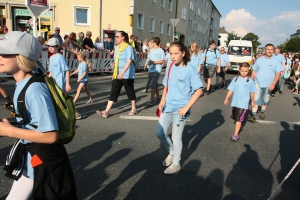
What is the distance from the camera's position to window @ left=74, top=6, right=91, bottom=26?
20806mm

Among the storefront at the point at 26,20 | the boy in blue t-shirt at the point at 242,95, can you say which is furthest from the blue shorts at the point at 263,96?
the storefront at the point at 26,20

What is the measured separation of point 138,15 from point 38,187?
23.1 m

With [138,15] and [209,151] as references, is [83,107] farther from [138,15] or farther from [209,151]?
[138,15]

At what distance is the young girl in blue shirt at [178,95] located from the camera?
10.3ft

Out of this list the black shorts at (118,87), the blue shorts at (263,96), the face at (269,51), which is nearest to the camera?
the black shorts at (118,87)

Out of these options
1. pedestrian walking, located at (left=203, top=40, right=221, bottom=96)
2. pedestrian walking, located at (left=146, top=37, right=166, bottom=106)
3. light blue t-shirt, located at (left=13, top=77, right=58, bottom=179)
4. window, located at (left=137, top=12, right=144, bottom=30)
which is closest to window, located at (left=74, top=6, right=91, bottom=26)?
window, located at (left=137, top=12, right=144, bottom=30)

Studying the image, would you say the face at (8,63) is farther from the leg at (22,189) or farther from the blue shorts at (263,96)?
the blue shorts at (263,96)

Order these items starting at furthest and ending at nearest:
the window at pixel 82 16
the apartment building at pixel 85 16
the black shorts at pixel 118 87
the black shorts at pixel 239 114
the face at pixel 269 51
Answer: the window at pixel 82 16
the apartment building at pixel 85 16
the face at pixel 269 51
the black shorts at pixel 118 87
the black shorts at pixel 239 114

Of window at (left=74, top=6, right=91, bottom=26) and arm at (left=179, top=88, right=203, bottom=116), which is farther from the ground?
window at (left=74, top=6, right=91, bottom=26)

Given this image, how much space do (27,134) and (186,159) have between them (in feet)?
9.05

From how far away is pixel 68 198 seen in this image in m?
1.80

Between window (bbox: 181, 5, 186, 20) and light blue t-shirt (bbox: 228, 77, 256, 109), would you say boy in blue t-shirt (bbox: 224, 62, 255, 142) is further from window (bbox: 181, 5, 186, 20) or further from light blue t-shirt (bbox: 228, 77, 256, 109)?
window (bbox: 181, 5, 186, 20)

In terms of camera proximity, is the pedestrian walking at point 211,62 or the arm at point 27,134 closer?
the arm at point 27,134

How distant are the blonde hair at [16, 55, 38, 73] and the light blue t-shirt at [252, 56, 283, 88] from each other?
575 centimetres
